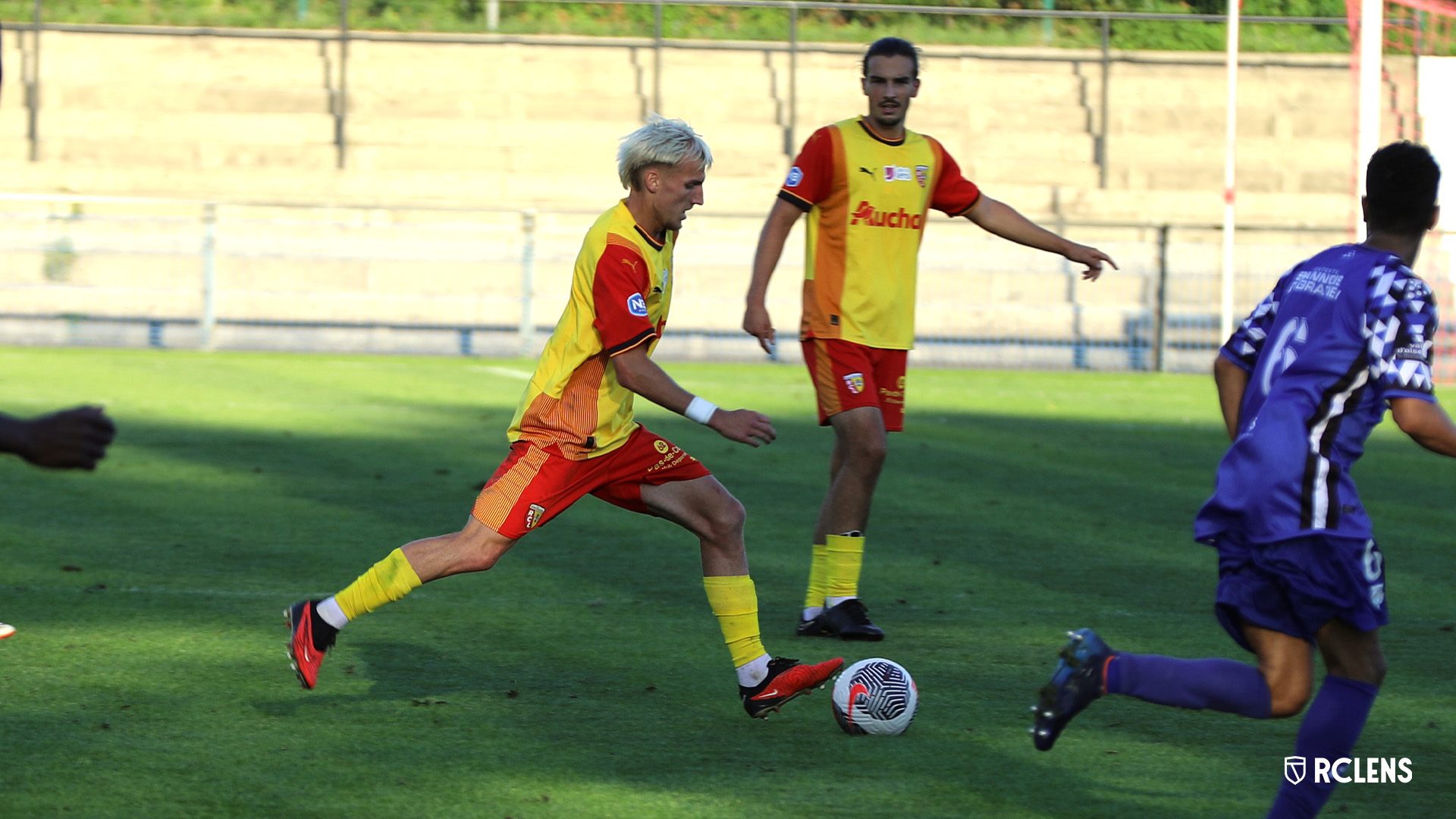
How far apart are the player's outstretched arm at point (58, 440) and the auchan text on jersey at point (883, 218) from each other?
3.80 m

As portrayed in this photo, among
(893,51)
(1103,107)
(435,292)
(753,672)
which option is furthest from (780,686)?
(1103,107)

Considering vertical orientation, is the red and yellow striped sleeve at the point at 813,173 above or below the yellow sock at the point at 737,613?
above

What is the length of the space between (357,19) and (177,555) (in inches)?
831

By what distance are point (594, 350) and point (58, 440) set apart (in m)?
2.09

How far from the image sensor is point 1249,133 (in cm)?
2589

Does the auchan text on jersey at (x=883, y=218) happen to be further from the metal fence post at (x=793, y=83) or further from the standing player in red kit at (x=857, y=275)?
the metal fence post at (x=793, y=83)

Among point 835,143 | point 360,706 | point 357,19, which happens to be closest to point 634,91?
point 357,19

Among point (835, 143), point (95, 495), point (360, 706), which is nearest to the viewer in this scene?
point (360, 706)

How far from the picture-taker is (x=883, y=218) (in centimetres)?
632

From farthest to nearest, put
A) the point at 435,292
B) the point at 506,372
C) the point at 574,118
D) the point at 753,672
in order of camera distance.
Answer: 1. the point at 574,118
2. the point at 435,292
3. the point at 506,372
4. the point at 753,672

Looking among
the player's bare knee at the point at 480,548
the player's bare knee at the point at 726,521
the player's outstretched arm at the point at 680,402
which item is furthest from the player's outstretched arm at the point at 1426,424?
the player's bare knee at the point at 480,548

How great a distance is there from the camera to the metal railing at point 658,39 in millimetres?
24781

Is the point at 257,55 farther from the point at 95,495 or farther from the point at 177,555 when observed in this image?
the point at 177,555

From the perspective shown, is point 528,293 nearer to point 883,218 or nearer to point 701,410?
point 883,218
